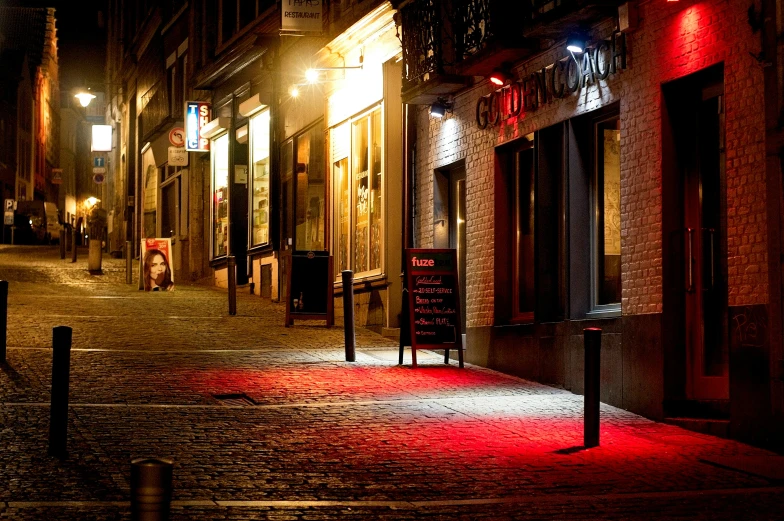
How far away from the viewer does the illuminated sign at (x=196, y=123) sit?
1157 inches

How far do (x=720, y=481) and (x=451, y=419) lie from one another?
278 centimetres

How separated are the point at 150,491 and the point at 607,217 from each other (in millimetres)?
9251

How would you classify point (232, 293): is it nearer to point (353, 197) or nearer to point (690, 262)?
point (353, 197)

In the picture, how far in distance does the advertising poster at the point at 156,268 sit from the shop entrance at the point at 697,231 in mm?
14962

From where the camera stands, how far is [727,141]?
10250 millimetres

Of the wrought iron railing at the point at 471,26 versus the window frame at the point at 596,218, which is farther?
the wrought iron railing at the point at 471,26

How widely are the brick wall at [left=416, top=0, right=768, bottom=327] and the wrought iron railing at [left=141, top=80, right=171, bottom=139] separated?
66.5ft

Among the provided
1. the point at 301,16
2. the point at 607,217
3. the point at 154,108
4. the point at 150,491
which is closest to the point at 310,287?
the point at 301,16

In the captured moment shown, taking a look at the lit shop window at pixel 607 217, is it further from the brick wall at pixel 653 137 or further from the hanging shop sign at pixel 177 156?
the hanging shop sign at pixel 177 156

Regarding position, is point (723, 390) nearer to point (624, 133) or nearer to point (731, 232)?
point (731, 232)

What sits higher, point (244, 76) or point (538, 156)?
point (244, 76)

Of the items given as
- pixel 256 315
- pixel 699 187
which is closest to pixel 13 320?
pixel 256 315

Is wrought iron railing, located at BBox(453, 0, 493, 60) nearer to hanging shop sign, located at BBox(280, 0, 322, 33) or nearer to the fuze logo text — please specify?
the fuze logo text

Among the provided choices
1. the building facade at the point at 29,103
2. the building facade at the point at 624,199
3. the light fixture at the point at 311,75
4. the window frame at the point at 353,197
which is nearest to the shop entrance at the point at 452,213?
the building facade at the point at 624,199
